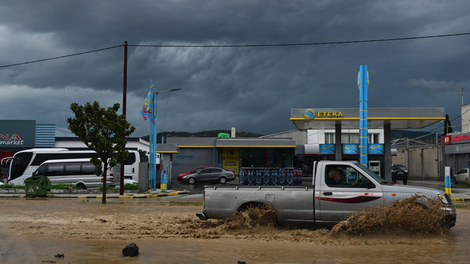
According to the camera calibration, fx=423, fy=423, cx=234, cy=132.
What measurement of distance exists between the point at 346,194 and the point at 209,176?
87.4 feet

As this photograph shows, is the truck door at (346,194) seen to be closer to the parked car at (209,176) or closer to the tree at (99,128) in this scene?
the tree at (99,128)

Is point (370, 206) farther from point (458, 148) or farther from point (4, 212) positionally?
point (458, 148)

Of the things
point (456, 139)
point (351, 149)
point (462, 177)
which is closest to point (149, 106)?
point (351, 149)

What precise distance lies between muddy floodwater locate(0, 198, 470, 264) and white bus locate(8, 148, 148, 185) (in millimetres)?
19185

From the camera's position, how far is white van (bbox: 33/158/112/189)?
1111 inches

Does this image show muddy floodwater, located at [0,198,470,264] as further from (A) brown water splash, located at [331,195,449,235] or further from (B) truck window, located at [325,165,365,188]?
(B) truck window, located at [325,165,365,188]

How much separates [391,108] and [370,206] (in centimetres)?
2264

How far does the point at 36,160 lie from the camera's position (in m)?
30.0

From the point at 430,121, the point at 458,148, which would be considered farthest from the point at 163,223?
the point at 458,148

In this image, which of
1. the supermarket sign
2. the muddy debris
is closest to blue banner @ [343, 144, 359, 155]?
the supermarket sign

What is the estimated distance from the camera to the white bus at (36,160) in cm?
2938

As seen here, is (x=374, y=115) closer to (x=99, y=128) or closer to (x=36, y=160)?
(x=99, y=128)

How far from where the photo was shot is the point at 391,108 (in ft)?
97.7

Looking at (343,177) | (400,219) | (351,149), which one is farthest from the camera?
(351,149)
